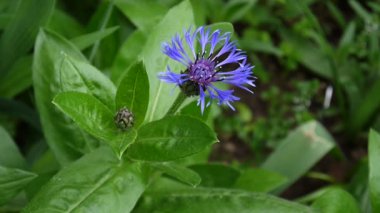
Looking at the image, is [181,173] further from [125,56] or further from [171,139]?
[125,56]

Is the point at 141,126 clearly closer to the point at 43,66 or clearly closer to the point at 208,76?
the point at 208,76

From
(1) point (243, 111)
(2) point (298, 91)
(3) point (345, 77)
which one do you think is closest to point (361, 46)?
(3) point (345, 77)

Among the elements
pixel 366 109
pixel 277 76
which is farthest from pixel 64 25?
pixel 366 109

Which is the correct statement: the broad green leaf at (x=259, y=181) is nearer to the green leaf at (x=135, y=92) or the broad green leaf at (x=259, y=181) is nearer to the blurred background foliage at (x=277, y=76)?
the blurred background foliage at (x=277, y=76)

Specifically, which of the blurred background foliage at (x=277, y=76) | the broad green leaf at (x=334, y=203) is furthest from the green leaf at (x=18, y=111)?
the broad green leaf at (x=334, y=203)

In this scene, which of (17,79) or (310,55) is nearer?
(17,79)
